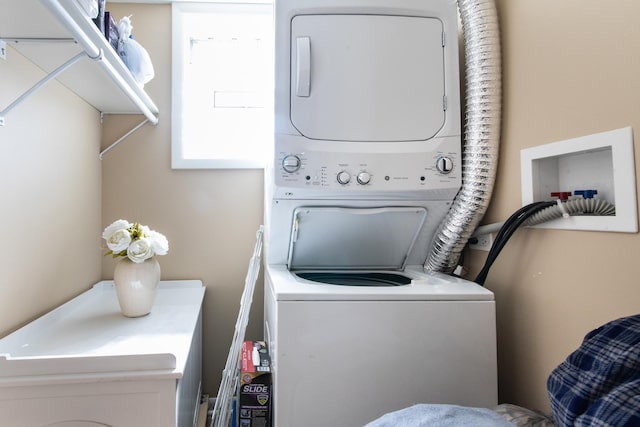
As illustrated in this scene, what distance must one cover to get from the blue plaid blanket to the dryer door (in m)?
0.88

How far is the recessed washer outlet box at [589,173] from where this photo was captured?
89 cm

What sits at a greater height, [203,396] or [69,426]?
[69,426]

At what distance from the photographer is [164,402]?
1.08m

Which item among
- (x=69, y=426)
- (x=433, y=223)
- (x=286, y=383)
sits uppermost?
Answer: (x=433, y=223)

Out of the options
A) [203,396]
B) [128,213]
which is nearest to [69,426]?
[203,396]

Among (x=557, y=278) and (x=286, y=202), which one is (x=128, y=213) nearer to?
(x=286, y=202)

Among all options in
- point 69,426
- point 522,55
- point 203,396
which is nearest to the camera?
point 69,426

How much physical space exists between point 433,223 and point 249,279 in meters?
0.95

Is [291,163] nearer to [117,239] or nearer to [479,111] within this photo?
[479,111]

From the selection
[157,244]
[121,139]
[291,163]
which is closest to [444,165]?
[291,163]

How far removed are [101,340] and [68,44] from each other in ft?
3.55

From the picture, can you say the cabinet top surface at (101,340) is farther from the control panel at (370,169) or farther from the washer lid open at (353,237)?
the control panel at (370,169)

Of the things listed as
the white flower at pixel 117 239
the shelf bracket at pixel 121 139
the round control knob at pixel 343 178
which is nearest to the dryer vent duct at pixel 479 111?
the round control knob at pixel 343 178

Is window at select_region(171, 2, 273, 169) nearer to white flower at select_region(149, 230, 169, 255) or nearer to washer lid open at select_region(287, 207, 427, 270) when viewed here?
white flower at select_region(149, 230, 169, 255)
